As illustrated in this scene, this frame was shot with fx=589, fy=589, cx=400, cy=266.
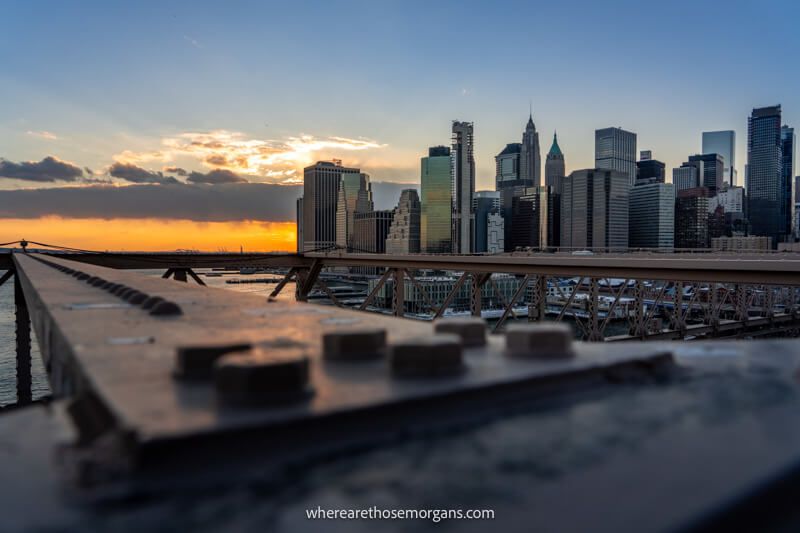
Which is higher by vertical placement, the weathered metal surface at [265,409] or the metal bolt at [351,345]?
the metal bolt at [351,345]

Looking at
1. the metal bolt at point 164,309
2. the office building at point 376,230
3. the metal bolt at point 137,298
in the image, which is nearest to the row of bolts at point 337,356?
the metal bolt at point 164,309

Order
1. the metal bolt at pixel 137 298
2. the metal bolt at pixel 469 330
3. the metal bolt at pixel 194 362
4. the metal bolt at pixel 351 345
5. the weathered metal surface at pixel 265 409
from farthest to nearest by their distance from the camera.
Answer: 1. the metal bolt at pixel 137 298
2. the metal bolt at pixel 469 330
3. the metal bolt at pixel 351 345
4. the metal bolt at pixel 194 362
5. the weathered metal surface at pixel 265 409

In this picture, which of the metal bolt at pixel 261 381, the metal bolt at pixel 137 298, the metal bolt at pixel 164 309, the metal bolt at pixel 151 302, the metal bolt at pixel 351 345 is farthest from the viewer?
the metal bolt at pixel 137 298

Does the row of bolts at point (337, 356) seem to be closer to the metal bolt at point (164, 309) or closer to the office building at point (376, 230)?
the metal bolt at point (164, 309)

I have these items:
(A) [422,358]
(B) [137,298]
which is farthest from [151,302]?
(A) [422,358]

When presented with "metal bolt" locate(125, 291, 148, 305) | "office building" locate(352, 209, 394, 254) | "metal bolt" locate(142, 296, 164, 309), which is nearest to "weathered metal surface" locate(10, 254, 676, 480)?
"metal bolt" locate(142, 296, 164, 309)
